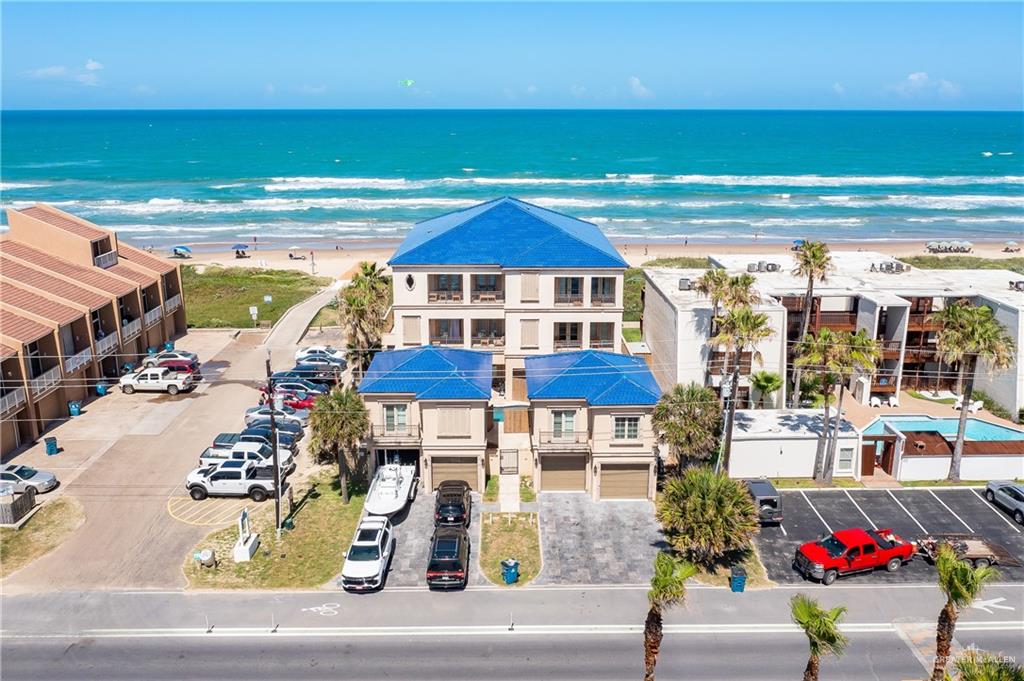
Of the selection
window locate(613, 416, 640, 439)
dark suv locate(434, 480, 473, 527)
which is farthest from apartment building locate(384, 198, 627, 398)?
window locate(613, 416, 640, 439)

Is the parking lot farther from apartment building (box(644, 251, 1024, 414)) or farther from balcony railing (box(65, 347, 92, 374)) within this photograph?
balcony railing (box(65, 347, 92, 374))

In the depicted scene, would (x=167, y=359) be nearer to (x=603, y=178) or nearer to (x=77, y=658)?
(x=77, y=658)

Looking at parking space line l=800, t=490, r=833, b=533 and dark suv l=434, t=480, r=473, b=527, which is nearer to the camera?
dark suv l=434, t=480, r=473, b=527

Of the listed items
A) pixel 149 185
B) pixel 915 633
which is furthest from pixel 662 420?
pixel 149 185

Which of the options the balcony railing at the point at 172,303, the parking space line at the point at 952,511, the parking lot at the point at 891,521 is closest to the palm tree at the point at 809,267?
the parking lot at the point at 891,521

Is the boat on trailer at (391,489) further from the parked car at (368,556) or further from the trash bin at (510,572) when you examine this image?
the trash bin at (510,572)

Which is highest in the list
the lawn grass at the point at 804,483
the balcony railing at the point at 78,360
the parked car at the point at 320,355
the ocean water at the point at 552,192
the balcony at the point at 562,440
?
the ocean water at the point at 552,192
